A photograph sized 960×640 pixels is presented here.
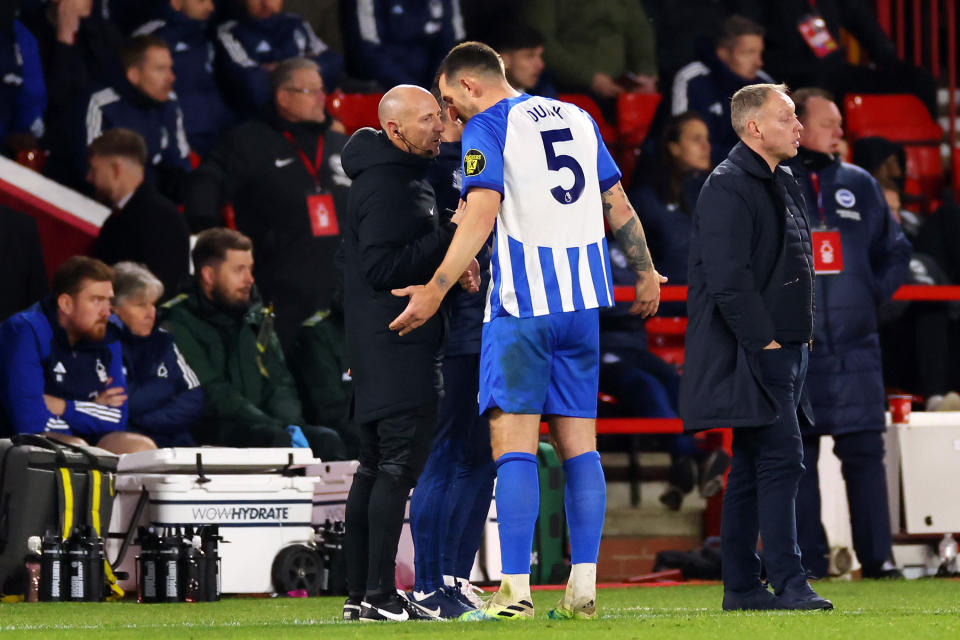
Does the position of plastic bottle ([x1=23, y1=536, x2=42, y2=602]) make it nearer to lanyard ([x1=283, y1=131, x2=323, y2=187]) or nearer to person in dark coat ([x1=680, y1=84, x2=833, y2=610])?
person in dark coat ([x1=680, y1=84, x2=833, y2=610])

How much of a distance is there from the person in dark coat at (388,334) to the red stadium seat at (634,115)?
639cm

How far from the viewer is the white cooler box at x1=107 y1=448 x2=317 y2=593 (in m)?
7.89

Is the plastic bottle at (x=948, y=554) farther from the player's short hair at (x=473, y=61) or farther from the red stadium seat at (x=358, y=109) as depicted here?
the player's short hair at (x=473, y=61)

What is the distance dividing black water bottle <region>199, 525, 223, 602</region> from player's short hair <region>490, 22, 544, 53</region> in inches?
197

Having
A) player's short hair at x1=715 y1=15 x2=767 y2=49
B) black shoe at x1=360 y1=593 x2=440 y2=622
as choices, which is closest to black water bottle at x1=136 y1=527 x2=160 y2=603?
black shoe at x1=360 y1=593 x2=440 y2=622

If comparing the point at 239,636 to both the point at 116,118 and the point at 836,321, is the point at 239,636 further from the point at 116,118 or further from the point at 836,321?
the point at 116,118

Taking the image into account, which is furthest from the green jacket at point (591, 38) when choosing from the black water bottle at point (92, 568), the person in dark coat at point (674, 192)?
the black water bottle at point (92, 568)

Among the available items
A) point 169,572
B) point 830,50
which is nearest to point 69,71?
point 169,572

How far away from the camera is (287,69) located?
34.1ft

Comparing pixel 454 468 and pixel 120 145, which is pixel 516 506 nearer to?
pixel 454 468

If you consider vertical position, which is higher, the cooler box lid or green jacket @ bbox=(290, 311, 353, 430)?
green jacket @ bbox=(290, 311, 353, 430)

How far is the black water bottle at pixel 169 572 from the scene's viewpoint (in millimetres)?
7586

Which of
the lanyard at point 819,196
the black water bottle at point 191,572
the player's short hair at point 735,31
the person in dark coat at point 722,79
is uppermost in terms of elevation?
the player's short hair at point 735,31

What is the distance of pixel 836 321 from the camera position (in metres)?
8.73
